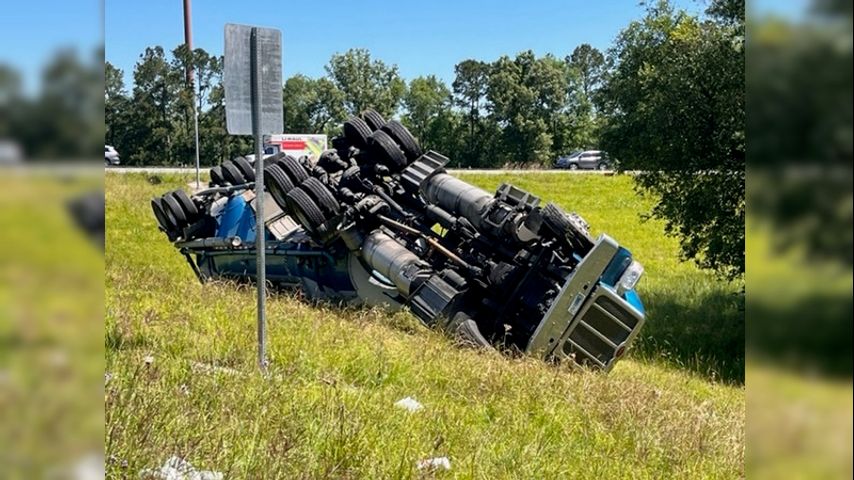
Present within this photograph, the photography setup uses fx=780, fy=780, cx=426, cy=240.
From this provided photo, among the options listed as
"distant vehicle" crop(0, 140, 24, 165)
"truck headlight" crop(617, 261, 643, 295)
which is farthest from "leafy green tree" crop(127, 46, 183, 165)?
"distant vehicle" crop(0, 140, 24, 165)

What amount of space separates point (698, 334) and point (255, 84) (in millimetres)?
10093

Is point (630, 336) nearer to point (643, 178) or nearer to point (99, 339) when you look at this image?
point (99, 339)

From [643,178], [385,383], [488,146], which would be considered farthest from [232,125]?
[488,146]

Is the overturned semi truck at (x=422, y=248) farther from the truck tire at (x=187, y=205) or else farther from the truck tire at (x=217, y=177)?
the truck tire at (x=217, y=177)

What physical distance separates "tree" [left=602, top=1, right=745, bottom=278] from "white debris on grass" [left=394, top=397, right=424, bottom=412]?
310 inches

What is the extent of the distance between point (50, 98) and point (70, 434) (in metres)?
0.49

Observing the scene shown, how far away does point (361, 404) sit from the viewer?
4371mm

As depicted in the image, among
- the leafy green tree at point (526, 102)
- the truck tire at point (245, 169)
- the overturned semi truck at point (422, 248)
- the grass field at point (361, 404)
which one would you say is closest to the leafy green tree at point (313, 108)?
the leafy green tree at point (526, 102)

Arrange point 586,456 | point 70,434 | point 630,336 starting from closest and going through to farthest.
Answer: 1. point 70,434
2. point 586,456
3. point 630,336

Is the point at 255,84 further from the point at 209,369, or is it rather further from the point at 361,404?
the point at 361,404

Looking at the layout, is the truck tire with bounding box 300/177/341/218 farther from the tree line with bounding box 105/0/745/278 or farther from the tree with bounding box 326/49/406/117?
the tree with bounding box 326/49/406/117

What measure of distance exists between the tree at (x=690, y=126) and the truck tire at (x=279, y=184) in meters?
6.28

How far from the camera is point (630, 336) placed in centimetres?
720

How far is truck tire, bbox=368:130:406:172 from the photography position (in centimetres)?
955
